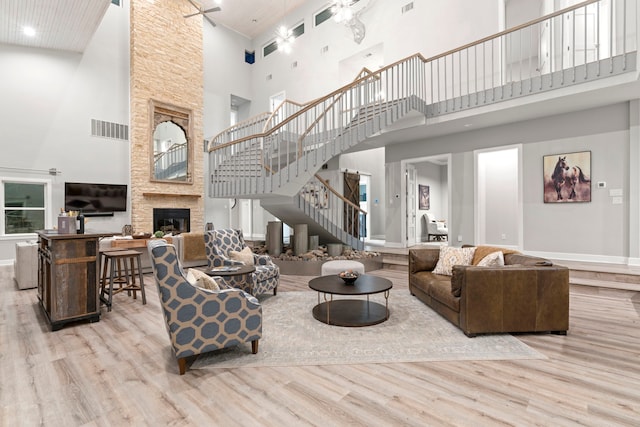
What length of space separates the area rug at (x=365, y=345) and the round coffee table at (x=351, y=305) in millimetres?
96

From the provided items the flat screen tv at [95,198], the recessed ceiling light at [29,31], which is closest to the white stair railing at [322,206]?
the flat screen tv at [95,198]

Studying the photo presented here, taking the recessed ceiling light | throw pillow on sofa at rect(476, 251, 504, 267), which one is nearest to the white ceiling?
the recessed ceiling light

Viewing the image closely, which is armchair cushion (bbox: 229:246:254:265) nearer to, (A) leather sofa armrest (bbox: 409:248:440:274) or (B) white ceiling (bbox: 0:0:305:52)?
(A) leather sofa armrest (bbox: 409:248:440:274)

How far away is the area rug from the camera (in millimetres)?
2785

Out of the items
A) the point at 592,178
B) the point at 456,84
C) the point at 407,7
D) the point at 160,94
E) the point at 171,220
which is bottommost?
the point at 171,220

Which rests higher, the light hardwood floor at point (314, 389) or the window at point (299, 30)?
the window at point (299, 30)

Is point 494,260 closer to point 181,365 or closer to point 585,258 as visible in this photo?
point 181,365

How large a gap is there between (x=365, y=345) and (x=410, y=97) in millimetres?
5105

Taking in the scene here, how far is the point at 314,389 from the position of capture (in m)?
2.33

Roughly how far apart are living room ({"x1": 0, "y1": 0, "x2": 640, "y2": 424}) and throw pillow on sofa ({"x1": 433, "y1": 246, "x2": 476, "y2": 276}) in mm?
1589

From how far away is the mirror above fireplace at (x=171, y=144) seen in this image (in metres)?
9.76

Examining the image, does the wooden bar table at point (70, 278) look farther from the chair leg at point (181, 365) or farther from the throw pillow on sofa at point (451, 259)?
the throw pillow on sofa at point (451, 259)

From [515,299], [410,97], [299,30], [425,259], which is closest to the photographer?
[515,299]

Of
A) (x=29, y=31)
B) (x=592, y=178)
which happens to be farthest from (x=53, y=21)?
(x=592, y=178)
